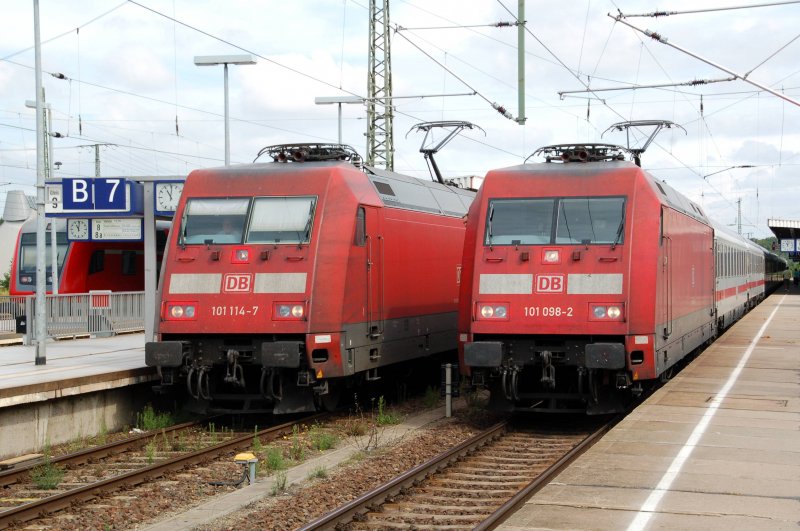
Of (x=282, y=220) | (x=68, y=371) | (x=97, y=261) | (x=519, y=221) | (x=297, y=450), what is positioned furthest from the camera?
(x=97, y=261)

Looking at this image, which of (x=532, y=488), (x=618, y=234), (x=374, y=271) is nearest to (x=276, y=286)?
(x=374, y=271)

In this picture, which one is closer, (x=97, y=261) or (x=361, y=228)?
(x=361, y=228)

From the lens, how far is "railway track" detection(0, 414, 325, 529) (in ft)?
31.4

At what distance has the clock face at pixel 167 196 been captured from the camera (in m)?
17.5

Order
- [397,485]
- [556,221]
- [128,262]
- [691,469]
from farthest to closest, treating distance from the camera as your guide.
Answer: [128,262], [556,221], [397,485], [691,469]

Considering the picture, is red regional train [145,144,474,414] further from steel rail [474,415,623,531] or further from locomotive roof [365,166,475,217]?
steel rail [474,415,623,531]

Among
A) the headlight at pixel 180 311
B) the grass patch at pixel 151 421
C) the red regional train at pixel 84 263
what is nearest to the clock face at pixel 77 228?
the red regional train at pixel 84 263

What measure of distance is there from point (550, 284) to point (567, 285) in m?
0.21

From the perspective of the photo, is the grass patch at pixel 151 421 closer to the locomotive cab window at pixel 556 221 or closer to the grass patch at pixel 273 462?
the grass patch at pixel 273 462

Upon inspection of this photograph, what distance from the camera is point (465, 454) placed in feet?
38.1

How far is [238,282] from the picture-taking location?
13.3 metres

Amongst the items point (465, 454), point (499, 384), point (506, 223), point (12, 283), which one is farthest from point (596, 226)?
point (12, 283)

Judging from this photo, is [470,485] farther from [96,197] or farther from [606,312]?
[96,197]

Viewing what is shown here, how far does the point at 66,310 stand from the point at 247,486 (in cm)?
1466
